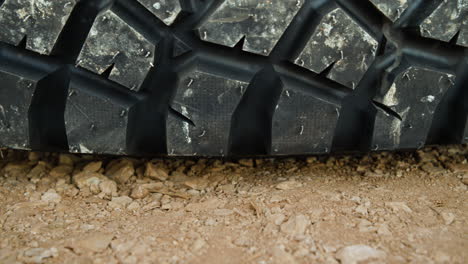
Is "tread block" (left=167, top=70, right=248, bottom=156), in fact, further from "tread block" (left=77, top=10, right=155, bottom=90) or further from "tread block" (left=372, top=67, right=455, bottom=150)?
"tread block" (left=372, top=67, right=455, bottom=150)

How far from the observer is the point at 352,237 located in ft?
3.73

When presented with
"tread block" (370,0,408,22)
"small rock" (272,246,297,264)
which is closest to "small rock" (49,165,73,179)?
"small rock" (272,246,297,264)

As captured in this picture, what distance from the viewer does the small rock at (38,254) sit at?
1.06m

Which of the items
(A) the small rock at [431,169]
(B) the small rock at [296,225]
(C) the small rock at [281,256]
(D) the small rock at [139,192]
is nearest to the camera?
(C) the small rock at [281,256]

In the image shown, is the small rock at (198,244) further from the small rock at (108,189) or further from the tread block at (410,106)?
the tread block at (410,106)

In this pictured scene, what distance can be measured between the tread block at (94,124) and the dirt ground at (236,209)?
137 millimetres

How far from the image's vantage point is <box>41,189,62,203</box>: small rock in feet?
4.37

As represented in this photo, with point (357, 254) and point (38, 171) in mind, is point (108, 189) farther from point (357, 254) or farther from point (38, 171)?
point (357, 254)

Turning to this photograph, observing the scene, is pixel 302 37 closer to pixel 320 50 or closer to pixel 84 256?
pixel 320 50

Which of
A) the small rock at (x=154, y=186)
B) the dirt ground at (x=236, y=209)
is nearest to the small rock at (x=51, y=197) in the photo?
the dirt ground at (x=236, y=209)

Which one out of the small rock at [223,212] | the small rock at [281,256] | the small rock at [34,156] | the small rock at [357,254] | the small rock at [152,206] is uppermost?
the small rock at [34,156]

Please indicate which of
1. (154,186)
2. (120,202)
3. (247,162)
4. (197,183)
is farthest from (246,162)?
(120,202)

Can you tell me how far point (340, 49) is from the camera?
4.13 ft

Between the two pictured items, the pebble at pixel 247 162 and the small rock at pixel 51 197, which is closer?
the small rock at pixel 51 197
